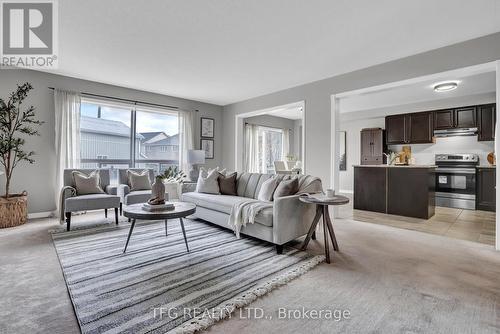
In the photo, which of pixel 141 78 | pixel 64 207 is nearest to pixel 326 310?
pixel 64 207

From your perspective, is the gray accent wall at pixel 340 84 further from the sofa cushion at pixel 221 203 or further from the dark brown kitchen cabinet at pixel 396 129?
the dark brown kitchen cabinet at pixel 396 129

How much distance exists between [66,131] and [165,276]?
3892 millimetres

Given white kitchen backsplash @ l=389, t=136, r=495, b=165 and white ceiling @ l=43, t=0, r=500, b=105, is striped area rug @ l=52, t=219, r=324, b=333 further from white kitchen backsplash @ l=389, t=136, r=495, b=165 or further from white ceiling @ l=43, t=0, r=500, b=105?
white kitchen backsplash @ l=389, t=136, r=495, b=165

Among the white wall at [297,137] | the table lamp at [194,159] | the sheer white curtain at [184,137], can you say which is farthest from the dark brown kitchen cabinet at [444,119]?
the sheer white curtain at [184,137]

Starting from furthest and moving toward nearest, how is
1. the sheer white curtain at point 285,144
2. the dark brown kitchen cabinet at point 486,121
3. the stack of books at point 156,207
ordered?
1. the sheer white curtain at point 285,144
2. the dark brown kitchen cabinet at point 486,121
3. the stack of books at point 156,207

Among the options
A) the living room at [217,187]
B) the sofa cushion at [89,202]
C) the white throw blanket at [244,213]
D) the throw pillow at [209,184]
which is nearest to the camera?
the living room at [217,187]

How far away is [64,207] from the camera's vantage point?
356 centimetres

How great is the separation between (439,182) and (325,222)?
16.0 feet

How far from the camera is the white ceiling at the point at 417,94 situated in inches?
179

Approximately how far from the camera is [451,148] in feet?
19.5

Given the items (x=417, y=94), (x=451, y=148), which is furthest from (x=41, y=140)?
(x=451, y=148)

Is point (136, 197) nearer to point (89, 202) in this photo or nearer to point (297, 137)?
point (89, 202)

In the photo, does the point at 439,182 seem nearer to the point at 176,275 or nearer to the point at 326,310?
the point at 326,310

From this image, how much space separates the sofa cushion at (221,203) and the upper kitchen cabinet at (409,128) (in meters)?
5.16
